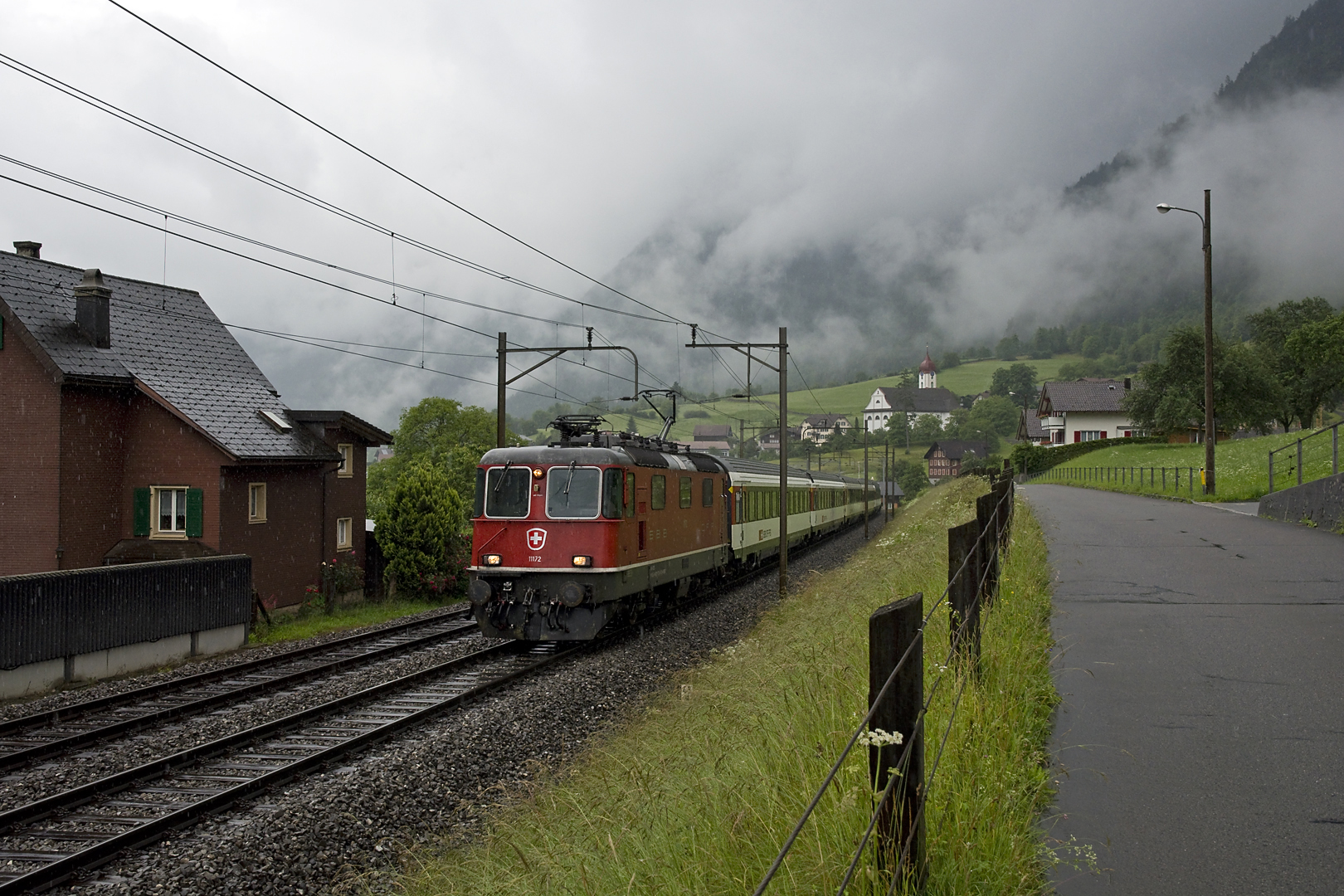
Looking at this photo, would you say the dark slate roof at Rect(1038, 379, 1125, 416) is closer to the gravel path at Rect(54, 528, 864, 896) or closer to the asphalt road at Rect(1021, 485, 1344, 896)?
the asphalt road at Rect(1021, 485, 1344, 896)

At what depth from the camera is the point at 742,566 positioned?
26.0 metres

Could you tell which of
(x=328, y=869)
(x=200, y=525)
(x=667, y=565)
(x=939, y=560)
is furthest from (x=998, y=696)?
(x=200, y=525)

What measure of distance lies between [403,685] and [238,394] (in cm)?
1409

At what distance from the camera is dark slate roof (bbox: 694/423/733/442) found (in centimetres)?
13912

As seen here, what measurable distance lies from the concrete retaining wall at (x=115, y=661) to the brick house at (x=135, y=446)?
4.55 meters

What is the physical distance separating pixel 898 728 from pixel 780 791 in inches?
66.8

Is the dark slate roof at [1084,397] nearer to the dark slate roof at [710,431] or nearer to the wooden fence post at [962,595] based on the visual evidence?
the dark slate roof at [710,431]

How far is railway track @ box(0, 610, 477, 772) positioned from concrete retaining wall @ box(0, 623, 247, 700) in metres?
1.48

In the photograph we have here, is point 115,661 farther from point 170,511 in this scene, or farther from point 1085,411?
point 1085,411

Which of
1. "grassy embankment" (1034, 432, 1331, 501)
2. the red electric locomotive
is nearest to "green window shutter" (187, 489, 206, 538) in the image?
the red electric locomotive

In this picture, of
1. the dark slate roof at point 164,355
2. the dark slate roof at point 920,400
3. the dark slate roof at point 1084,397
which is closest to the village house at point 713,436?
the dark slate roof at point 920,400

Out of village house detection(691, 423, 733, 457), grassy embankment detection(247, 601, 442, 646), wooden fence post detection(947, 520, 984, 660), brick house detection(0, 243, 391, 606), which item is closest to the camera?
wooden fence post detection(947, 520, 984, 660)

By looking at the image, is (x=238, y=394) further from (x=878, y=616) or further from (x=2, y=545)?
(x=878, y=616)

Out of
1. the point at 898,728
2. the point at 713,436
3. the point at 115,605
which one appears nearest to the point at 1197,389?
the point at 115,605
